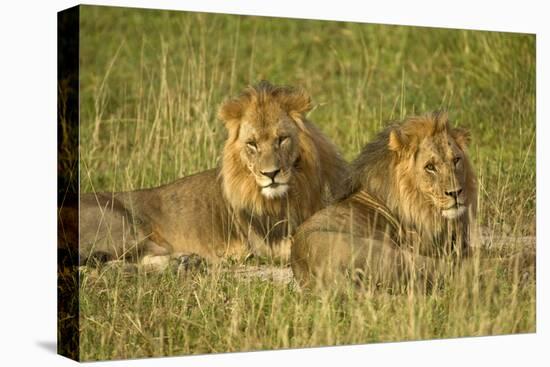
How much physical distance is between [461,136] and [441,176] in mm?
390

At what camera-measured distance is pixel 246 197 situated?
7.87 metres

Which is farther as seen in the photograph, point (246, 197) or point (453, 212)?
point (246, 197)

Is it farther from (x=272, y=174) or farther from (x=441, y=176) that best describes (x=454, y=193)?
(x=272, y=174)

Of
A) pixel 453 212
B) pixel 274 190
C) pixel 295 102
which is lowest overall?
pixel 453 212

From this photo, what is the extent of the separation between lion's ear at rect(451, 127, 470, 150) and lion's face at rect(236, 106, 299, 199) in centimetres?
98

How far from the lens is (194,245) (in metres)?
8.05

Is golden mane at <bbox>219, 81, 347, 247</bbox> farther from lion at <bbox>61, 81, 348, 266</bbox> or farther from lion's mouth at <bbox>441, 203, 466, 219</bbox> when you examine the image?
lion's mouth at <bbox>441, 203, 466, 219</bbox>

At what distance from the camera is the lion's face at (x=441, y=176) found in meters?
7.60

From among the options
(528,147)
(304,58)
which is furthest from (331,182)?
(304,58)

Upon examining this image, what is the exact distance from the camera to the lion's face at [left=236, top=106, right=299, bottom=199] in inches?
302

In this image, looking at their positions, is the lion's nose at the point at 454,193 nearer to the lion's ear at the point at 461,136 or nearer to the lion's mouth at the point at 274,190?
the lion's ear at the point at 461,136

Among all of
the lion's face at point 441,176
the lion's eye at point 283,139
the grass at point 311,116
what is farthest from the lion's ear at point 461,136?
the lion's eye at point 283,139

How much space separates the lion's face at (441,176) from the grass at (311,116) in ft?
1.28

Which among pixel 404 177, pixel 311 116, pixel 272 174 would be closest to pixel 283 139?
pixel 272 174
